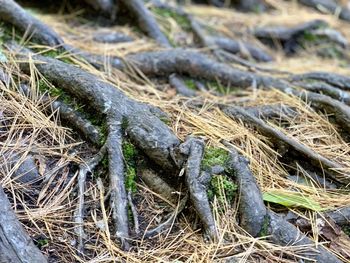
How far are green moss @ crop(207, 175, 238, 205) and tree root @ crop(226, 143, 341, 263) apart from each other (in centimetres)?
4

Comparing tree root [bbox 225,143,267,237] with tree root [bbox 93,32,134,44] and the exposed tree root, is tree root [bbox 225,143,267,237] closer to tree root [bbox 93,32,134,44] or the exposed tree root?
the exposed tree root

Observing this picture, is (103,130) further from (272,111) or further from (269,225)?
(272,111)

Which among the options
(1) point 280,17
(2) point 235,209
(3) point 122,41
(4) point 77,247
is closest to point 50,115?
(4) point 77,247

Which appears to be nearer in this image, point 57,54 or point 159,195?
point 159,195

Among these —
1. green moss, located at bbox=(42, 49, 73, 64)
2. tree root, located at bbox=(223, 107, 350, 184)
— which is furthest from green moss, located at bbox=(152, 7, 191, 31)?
tree root, located at bbox=(223, 107, 350, 184)

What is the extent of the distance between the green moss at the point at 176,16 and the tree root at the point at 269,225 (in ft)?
7.20

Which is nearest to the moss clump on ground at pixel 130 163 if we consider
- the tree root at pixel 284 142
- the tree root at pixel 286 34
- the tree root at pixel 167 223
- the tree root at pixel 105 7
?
the tree root at pixel 167 223

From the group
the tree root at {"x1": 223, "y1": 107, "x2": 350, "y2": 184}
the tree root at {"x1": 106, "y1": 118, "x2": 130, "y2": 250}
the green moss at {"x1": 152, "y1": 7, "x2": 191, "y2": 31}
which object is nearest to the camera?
the tree root at {"x1": 106, "y1": 118, "x2": 130, "y2": 250}

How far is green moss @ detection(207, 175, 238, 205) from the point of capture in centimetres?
215

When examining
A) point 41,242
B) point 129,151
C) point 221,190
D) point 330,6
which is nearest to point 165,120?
point 129,151

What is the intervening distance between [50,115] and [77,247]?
0.76 meters

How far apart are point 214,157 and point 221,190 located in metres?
0.18

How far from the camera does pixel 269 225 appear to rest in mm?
2107

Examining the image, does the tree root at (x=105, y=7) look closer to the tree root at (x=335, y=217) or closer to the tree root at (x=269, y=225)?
the tree root at (x=269, y=225)
